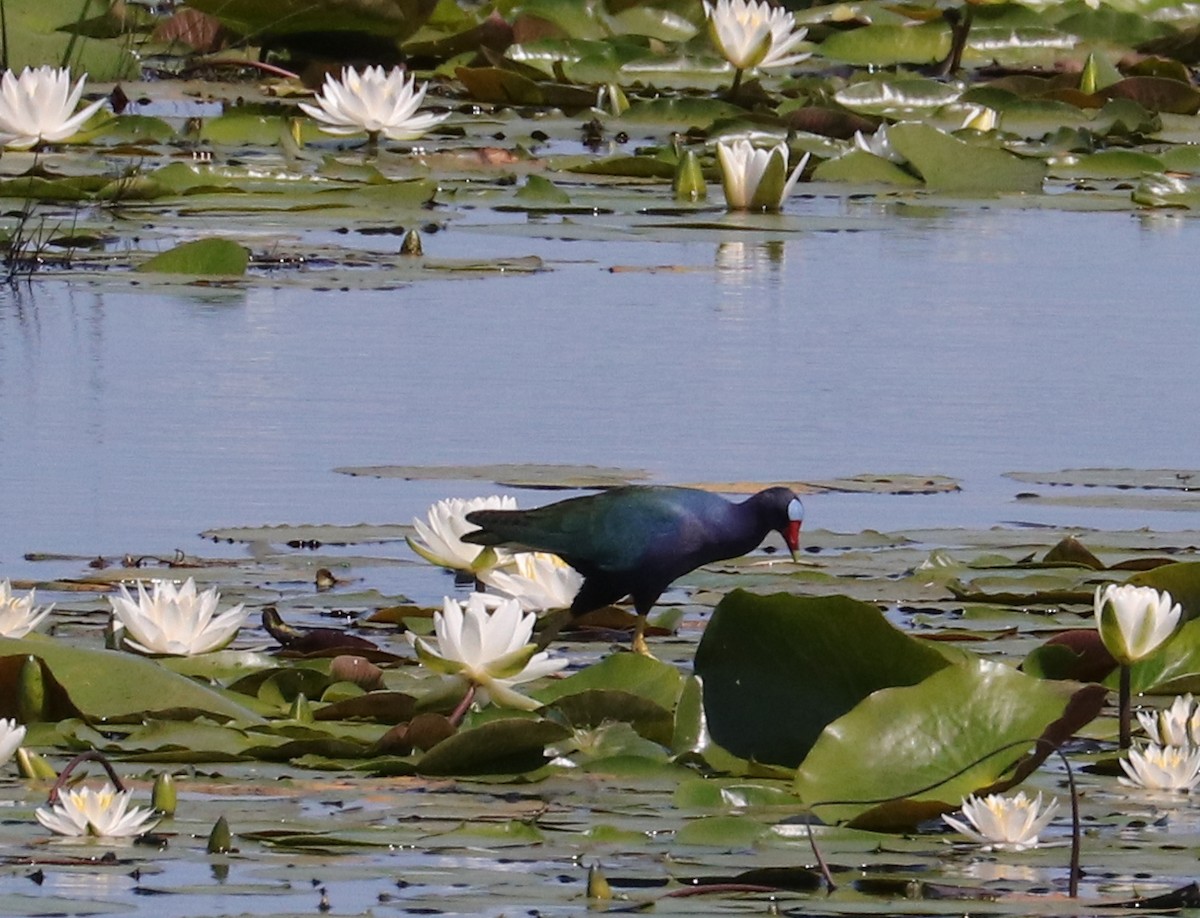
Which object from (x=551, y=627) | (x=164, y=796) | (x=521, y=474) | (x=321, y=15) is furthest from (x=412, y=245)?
(x=164, y=796)

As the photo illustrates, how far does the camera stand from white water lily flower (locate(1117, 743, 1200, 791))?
285cm

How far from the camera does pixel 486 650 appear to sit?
10.1 ft

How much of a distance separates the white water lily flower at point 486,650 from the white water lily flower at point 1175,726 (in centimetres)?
65

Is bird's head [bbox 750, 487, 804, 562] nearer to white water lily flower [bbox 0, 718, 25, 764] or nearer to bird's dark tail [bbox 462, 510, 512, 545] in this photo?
bird's dark tail [bbox 462, 510, 512, 545]

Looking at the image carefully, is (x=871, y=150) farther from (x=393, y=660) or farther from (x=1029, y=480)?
(x=393, y=660)

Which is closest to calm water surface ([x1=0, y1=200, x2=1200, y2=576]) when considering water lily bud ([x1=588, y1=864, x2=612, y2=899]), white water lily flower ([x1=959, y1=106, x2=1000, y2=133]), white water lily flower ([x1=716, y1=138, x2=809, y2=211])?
white water lily flower ([x1=716, y1=138, x2=809, y2=211])

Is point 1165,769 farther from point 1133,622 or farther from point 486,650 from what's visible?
point 486,650

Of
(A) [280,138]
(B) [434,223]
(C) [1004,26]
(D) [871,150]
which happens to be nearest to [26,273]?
(B) [434,223]

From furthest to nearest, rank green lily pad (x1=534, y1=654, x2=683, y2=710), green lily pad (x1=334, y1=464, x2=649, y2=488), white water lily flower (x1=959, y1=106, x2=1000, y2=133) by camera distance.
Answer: white water lily flower (x1=959, y1=106, x2=1000, y2=133), green lily pad (x1=334, y1=464, x2=649, y2=488), green lily pad (x1=534, y1=654, x2=683, y2=710)

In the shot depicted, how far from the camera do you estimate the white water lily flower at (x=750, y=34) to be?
10.1 meters

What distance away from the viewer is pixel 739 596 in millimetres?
3084

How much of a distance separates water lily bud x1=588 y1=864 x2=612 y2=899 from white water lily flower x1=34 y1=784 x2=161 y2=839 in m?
0.43

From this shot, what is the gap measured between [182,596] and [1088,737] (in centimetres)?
102

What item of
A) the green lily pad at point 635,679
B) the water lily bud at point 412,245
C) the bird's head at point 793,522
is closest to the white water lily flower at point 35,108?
the water lily bud at point 412,245
